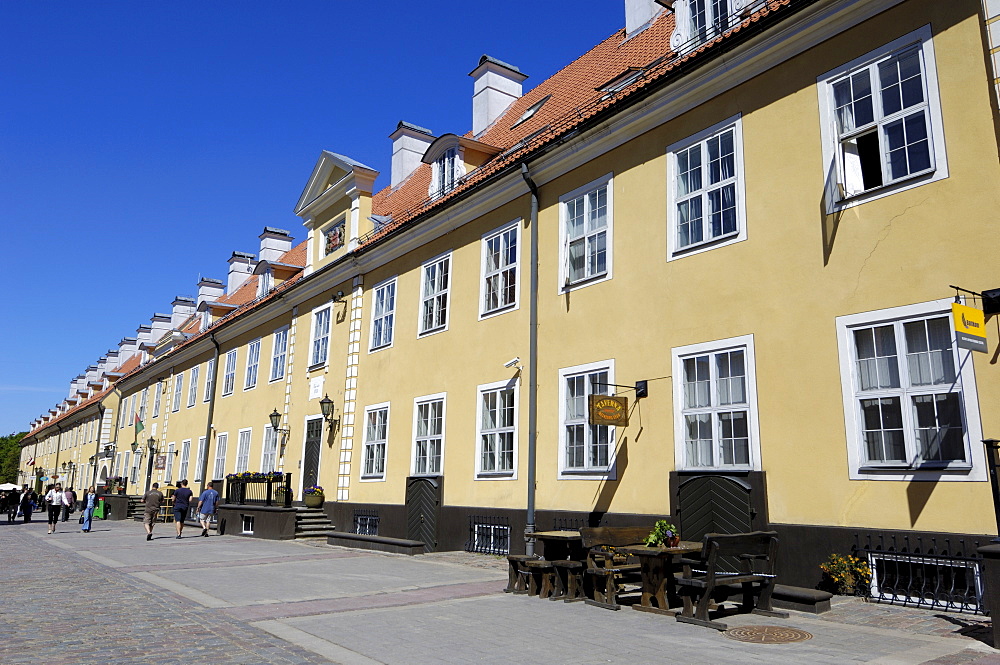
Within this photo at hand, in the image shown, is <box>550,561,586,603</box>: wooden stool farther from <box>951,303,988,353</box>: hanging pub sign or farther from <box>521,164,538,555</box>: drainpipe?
<box>951,303,988,353</box>: hanging pub sign

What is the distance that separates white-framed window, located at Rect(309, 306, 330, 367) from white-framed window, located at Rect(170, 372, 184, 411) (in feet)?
52.4

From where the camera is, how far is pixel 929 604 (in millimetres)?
8773

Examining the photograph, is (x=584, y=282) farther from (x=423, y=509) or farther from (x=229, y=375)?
(x=229, y=375)

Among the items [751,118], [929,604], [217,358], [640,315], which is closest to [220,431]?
[217,358]

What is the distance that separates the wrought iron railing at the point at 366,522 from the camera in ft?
66.5

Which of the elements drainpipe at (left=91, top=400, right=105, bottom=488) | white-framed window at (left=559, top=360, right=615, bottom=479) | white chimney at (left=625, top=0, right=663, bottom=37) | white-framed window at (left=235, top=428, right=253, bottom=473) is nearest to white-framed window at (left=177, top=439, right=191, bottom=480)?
white-framed window at (left=235, top=428, right=253, bottom=473)

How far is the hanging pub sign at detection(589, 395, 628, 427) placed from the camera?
12.4 m

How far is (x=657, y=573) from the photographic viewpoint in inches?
358

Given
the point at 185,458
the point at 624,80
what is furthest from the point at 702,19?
the point at 185,458

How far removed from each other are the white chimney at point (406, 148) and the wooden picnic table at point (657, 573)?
2123cm

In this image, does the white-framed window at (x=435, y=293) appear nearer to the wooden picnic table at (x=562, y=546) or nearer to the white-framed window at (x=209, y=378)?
the wooden picnic table at (x=562, y=546)

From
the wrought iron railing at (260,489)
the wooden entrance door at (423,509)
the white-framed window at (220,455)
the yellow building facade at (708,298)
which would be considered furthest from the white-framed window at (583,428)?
the white-framed window at (220,455)

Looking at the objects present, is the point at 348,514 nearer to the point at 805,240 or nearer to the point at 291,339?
the point at 291,339

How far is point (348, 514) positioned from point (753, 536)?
14835 millimetres
